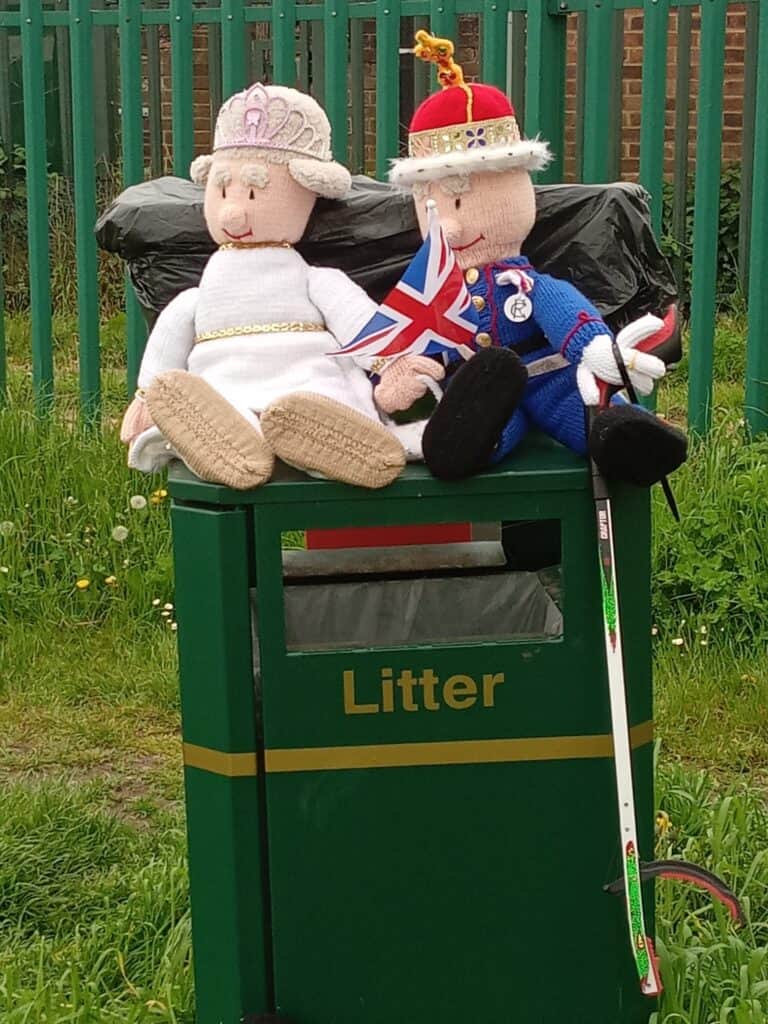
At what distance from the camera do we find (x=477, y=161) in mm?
2443

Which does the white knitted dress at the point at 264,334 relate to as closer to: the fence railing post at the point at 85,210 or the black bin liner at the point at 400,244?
the black bin liner at the point at 400,244

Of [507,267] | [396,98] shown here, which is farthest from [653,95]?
[507,267]

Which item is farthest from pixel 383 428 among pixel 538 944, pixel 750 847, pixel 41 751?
pixel 41 751

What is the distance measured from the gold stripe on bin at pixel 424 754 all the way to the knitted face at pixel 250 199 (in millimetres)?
935

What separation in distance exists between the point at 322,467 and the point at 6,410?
9.95 ft

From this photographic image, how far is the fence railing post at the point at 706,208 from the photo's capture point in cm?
474

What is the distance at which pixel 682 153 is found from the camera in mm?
8289

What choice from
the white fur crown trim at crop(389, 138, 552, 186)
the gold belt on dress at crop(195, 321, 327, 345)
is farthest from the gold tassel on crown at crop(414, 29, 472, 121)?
the gold belt on dress at crop(195, 321, 327, 345)

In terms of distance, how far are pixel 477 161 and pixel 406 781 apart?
954 mm

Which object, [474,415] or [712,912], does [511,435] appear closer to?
[474,415]

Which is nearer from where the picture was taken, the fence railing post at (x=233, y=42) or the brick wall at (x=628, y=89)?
the fence railing post at (x=233, y=42)

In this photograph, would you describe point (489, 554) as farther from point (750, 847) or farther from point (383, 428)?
point (750, 847)

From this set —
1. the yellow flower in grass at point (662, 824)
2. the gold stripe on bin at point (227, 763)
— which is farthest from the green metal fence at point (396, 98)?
the gold stripe on bin at point (227, 763)

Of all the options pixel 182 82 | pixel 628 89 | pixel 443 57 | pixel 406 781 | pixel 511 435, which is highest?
pixel 628 89
